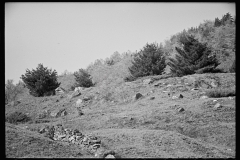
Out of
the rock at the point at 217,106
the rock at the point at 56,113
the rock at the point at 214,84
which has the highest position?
the rock at the point at 214,84

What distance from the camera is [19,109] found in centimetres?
1563

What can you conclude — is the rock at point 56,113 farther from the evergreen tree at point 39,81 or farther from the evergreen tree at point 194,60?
the evergreen tree at point 194,60

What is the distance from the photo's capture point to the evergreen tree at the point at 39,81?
2008 centimetres

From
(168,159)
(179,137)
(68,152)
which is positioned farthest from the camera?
(179,137)

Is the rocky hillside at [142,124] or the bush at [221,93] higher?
the bush at [221,93]

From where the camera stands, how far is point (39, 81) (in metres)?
20.1

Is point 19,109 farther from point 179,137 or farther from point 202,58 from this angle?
point 202,58

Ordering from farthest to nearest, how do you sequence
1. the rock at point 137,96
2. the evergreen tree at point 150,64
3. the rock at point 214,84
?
the evergreen tree at point 150,64 < the rock at point 137,96 < the rock at point 214,84

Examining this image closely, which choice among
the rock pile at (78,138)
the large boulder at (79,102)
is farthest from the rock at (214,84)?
the large boulder at (79,102)

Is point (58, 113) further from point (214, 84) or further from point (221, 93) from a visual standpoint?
point (214, 84)

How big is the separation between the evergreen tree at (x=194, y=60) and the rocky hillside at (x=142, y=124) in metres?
2.24

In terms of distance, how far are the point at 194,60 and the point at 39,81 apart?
17.9 m
